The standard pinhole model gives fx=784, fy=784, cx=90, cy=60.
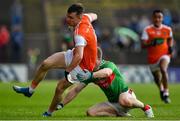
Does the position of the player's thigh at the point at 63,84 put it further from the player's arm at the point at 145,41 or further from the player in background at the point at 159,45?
the player's arm at the point at 145,41

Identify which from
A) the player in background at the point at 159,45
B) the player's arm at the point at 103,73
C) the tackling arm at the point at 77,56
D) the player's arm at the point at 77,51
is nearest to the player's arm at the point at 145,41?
the player in background at the point at 159,45

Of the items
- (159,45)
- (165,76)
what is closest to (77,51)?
(165,76)

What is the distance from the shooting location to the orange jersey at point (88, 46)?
624 inches

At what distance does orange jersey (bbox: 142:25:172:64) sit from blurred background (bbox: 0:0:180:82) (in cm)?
1405

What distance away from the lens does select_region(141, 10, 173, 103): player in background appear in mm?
23828

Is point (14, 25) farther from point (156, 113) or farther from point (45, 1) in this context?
point (156, 113)

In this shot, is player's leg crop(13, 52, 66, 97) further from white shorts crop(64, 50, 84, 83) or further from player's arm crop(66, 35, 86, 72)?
player's arm crop(66, 35, 86, 72)

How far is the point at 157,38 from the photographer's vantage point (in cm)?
2406

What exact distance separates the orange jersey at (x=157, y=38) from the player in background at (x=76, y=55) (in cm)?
777

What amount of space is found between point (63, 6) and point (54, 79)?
7.21 metres

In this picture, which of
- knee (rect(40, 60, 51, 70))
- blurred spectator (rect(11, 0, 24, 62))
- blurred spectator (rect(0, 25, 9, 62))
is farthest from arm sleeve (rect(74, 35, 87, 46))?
blurred spectator (rect(11, 0, 24, 62))

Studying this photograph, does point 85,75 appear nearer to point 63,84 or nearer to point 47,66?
point 63,84

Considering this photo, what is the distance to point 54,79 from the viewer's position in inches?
1556

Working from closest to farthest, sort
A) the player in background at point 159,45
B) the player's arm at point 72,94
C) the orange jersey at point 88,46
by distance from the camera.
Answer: the orange jersey at point 88,46 < the player's arm at point 72,94 < the player in background at point 159,45
